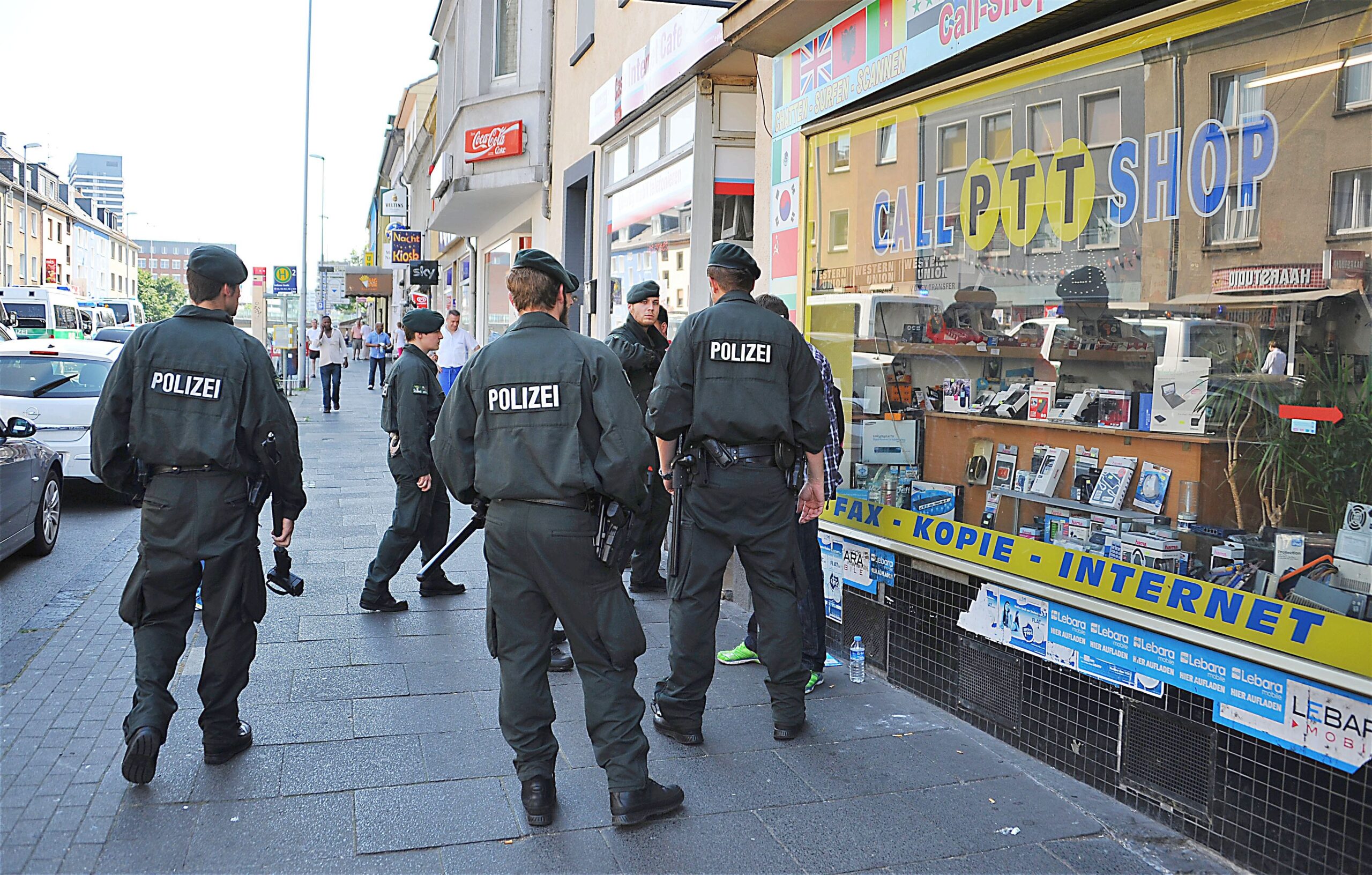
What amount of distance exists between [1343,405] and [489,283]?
716 inches

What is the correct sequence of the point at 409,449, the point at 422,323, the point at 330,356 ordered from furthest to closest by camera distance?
1. the point at 330,356
2. the point at 422,323
3. the point at 409,449

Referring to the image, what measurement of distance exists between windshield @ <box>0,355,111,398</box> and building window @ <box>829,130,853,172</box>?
7844mm

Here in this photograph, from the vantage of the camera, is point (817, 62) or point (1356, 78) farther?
point (817, 62)

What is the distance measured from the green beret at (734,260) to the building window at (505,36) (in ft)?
38.6

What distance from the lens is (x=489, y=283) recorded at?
813 inches

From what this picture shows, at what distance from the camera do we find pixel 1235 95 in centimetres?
407

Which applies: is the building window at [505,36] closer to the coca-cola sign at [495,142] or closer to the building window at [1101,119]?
the coca-cola sign at [495,142]

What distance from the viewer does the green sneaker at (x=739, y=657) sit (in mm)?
5676

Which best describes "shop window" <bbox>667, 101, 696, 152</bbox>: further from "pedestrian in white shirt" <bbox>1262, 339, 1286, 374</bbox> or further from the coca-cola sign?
the coca-cola sign

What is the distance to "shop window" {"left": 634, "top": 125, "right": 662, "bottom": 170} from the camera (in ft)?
30.9

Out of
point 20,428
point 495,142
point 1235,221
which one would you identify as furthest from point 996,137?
point 495,142

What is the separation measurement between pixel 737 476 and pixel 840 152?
2.58 meters

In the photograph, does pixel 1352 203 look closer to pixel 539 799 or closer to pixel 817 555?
pixel 817 555

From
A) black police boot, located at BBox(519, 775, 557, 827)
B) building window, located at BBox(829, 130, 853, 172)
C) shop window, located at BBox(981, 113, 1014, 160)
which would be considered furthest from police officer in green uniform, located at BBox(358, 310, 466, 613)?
shop window, located at BBox(981, 113, 1014, 160)
